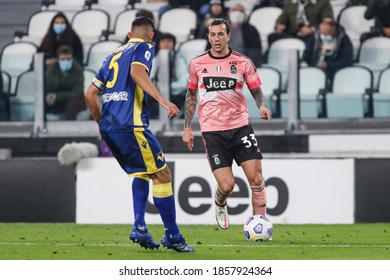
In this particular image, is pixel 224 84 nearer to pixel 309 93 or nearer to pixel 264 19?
pixel 309 93

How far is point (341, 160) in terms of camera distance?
14844 millimetres

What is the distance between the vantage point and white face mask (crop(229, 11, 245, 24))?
17.6m

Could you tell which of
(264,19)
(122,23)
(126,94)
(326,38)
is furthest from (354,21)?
(126,94)

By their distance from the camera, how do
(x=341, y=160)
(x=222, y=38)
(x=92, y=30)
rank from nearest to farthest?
1. (x=222, y=38)
2. (x=341, y=160)
3. (x=92, y=30)

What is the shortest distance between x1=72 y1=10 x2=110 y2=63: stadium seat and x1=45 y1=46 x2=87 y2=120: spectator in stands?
3630mm

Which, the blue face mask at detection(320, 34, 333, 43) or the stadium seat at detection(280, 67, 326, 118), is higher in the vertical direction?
the blue face mask at detection(320, 34, 333, 43)

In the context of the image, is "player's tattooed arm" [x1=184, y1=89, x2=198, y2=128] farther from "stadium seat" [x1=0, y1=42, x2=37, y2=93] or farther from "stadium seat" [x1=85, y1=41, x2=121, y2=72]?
"stadium seat" [x1=0, y1=42, x2=37, y2=93]

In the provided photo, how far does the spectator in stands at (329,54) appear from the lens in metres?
15.5

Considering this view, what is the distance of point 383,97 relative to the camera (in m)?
15.2

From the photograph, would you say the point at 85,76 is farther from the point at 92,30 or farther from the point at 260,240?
the point at 260,240

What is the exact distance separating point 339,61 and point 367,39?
0.96 meters

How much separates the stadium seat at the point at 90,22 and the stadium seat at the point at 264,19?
252 cm

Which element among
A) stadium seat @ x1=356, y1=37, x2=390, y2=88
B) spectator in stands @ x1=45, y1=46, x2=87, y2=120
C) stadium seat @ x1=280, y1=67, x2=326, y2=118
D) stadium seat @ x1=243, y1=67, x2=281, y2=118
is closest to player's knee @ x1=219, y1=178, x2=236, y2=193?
stadium seat @ x1=243, y1=67, x2=281, y2=118
